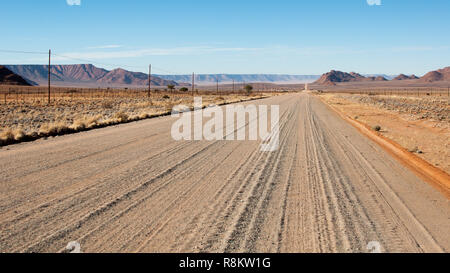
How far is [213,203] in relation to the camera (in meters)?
6.25

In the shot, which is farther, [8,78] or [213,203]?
[8,78]

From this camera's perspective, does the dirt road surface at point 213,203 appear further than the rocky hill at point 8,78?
No

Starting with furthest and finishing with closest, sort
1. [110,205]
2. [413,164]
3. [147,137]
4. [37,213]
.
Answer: [147,137], [413,164], [110,205], [37,213]

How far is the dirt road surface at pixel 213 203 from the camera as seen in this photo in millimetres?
4676

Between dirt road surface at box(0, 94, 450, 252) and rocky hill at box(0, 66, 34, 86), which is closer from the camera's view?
dirt road surface at box(0, 94, 450, 252)

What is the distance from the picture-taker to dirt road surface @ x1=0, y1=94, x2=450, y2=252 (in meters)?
4.68

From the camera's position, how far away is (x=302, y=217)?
562 cm

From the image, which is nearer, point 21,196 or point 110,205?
point 110,205

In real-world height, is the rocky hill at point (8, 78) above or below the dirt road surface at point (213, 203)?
above

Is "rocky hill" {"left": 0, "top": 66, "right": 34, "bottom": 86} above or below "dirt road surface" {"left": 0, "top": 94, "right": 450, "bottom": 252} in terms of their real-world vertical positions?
above

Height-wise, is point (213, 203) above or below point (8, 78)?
below
